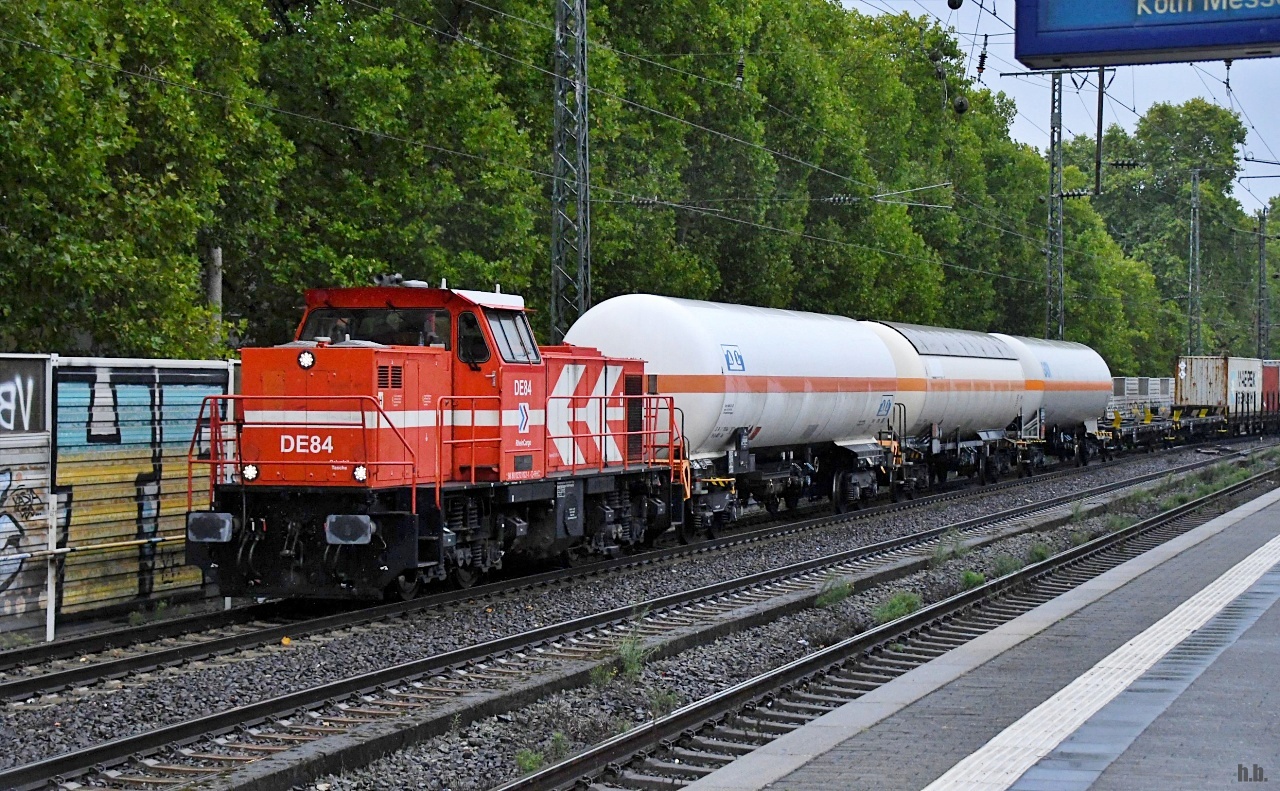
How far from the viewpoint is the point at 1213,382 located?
5719 cm

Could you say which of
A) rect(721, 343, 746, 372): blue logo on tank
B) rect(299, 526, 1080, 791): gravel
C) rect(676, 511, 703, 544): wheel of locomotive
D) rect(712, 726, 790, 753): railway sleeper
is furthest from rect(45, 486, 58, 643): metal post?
rect(721, 343, 746, 372): blue logo on tank

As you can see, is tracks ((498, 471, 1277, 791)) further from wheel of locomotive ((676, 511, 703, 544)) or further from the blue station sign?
the blue station sign

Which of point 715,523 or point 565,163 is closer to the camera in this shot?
point 715,523

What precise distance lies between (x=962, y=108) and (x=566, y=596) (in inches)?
1362

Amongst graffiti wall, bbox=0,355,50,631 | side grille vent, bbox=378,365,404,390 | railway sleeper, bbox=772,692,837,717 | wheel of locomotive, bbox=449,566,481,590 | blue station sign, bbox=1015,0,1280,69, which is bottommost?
railway sleeper, bbox=772,692,837,717

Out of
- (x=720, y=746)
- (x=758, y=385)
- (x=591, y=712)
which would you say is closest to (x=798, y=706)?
(x=720, y=746)

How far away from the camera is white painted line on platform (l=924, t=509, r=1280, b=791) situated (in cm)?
784

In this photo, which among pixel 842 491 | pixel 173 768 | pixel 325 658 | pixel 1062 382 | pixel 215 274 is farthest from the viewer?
pixel 1062 382

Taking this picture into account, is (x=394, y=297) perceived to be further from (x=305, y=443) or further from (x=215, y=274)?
(x=215, y=274)

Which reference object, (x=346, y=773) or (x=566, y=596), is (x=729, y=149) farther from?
(x=346, y=773)

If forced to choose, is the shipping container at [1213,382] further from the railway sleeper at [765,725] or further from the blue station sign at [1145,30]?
the railway sleeper at [765,725]

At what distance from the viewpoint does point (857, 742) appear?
887cm

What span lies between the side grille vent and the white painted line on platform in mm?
7297

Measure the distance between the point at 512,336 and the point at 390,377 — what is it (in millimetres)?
2198
